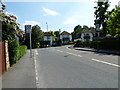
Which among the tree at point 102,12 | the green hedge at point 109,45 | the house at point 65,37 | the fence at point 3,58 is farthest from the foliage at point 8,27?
the house at point 65,37

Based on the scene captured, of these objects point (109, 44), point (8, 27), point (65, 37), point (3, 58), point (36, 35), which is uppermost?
point (36, 35)

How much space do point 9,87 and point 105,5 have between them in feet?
132

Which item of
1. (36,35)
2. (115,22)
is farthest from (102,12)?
(36,35)

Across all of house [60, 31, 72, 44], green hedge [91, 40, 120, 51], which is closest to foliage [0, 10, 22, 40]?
green hedge [91, 40, 120, 51]

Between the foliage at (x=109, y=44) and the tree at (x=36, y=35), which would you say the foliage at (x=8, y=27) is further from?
the tree at (x=36, y=35)

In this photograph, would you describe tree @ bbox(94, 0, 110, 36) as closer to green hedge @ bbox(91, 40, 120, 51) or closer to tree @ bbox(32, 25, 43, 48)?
green hedge @ bbox(91, 40, 120, 51)

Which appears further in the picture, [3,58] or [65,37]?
[65,37]

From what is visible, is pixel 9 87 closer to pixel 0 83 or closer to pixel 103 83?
pixel 0 83

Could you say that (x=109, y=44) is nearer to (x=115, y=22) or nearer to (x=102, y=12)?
(x=115, y=22)

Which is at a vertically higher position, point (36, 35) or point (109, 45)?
point (36, 35)

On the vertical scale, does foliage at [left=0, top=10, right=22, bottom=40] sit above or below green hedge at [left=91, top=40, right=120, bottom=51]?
→ above

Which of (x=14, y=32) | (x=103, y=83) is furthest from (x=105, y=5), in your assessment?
(x=103, y=83)

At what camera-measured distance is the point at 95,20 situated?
4547 cm

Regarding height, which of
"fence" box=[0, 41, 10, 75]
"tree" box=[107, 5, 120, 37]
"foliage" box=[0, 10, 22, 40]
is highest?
"tree" box=[107, 5, 120, 37]
